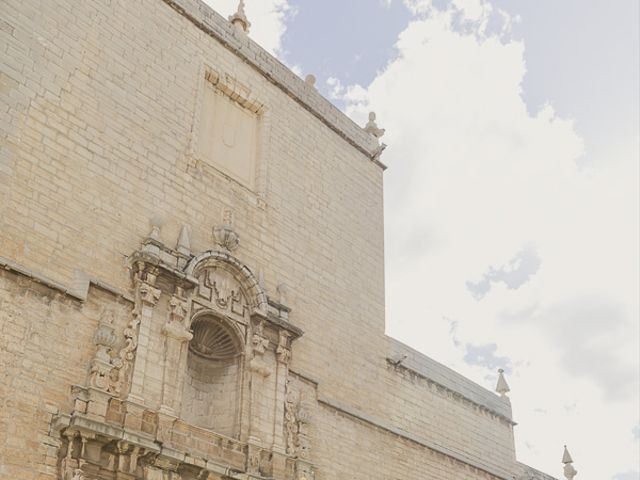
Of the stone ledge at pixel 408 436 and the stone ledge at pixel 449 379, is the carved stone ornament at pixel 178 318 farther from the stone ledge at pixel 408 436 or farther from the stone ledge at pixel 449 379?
the stone ledge at pixel 449 379

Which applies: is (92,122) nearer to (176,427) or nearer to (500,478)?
(176,427)

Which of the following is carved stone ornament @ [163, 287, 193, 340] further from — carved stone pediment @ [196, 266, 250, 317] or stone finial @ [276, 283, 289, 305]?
stone finial @ [276, 283, 289, 305]

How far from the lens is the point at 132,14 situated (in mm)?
12359

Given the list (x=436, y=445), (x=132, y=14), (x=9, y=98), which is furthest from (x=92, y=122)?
(x=436, y=445)

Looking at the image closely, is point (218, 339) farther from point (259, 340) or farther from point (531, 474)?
point (531, 474)

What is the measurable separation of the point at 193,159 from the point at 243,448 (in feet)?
13.8

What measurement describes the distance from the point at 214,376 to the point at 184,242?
1944mm

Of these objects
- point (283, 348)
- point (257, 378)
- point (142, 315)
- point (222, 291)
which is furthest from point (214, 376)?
point (142, 315)

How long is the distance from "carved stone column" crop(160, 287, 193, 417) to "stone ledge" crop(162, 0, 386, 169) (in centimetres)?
493

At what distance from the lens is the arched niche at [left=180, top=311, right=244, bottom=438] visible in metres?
11.1

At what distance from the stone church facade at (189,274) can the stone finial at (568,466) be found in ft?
13.1

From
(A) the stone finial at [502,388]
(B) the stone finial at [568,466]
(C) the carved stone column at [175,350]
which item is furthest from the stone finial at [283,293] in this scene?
(B) the stone finial at [568,466]

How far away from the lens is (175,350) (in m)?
10.5

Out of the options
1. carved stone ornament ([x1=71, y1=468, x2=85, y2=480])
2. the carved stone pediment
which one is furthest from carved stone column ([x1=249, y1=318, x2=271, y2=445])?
carved stone ornament ([x1=71, y1=468, x2=85, y2=480])
